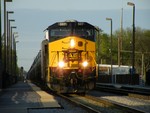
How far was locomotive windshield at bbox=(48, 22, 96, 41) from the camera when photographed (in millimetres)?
27078

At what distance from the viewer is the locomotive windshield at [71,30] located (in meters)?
27.1

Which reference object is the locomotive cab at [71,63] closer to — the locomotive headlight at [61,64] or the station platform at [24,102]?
the locomotive headlight at [61,64]

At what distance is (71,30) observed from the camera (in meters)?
27.2

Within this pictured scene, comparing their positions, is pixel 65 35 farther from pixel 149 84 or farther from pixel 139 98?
pixel 149 84

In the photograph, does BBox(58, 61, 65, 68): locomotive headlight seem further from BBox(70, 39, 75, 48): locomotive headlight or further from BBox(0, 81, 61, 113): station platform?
BBox(0, 81, 61, 113): station platform

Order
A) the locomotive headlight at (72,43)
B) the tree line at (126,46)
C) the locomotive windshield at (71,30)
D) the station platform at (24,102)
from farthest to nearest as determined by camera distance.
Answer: the tree line at (126,46) < the locomotive windshield at (71,30) < the locomotive headlight at (72,43) < the station platform at (24,102)

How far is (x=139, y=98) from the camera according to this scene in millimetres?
25500

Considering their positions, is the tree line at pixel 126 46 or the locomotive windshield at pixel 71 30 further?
the tree line at pixel 126 46

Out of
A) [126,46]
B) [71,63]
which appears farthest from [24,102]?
[126,46]

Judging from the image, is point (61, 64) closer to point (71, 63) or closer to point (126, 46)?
point (71, 63)

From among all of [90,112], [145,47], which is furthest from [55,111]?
[145,47]

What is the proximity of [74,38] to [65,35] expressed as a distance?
0.65 meters

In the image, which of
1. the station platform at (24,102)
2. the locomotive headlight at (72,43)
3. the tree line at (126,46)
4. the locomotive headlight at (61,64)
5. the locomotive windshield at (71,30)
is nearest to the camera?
the station platform at (24,102)

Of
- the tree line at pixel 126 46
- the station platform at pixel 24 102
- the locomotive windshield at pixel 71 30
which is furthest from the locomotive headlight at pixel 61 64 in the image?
the tree line at pixel 126 46
